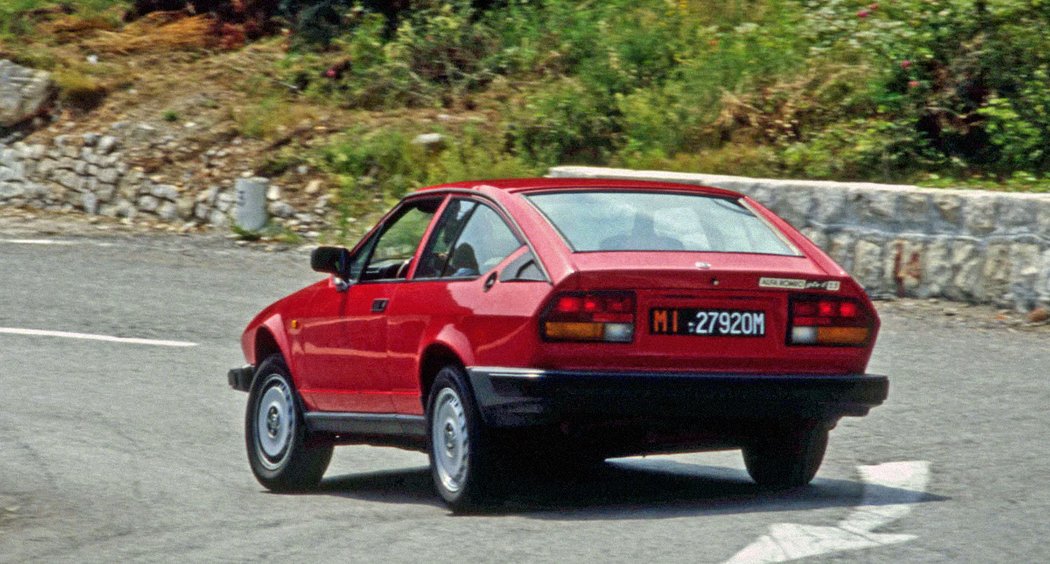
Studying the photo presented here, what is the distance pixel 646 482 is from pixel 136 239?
12.7 m

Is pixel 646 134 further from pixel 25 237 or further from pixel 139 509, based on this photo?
pixel 139 509

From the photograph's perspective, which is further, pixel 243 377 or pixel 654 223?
pixel 243 377

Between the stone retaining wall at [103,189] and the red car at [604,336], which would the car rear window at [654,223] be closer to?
the red car at [604,336]

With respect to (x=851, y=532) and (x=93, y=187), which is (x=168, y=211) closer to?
(x=93, y=187)

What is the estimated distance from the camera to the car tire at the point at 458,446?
6789mm

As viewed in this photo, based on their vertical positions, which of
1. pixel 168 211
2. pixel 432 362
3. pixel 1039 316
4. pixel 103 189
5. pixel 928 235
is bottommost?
pixel 168 211

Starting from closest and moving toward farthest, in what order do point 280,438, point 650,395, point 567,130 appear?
point 650,395 < point 280,438 < point 567,130

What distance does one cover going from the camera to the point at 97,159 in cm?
2205

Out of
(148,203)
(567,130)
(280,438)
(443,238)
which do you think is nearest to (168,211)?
(148,203)

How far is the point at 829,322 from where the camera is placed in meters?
6.93

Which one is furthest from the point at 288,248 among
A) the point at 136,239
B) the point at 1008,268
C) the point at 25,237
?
the point at 1008,268

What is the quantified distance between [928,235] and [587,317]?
312 inches

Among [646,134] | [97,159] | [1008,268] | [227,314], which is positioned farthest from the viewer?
[97,159]

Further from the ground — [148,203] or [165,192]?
[165,192]
